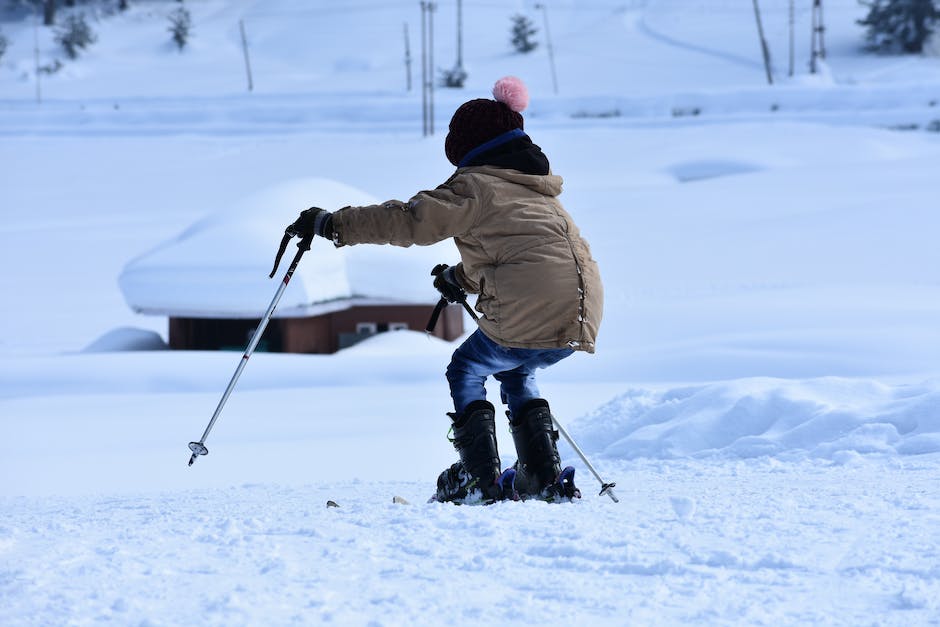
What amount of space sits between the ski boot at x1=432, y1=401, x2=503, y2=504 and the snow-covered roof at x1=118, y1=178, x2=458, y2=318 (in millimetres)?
7897

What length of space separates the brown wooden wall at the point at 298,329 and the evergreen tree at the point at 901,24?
36572 millimetres

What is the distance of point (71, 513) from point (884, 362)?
20.7 feet

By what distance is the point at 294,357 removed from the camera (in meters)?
11.1

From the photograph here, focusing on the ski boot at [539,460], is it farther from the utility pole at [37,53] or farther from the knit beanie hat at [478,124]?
the utility pole at [37,53]

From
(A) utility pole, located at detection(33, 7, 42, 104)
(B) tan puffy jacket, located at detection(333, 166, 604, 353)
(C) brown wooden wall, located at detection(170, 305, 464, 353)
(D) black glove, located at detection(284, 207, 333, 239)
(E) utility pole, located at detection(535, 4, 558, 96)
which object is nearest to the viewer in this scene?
(B) tan puffy jacket, located at detection(333, 166, 604, 353)

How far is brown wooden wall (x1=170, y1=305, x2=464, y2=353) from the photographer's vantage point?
41.9 feet

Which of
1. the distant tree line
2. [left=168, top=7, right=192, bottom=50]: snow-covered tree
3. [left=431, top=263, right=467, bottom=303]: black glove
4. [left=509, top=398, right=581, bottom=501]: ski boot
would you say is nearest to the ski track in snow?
[left=509, top=398, right=581, bottom=501]: ski boot

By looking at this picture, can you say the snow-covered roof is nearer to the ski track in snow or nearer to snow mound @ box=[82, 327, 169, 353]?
snow mound @ box=[82, 327, 169, 353]

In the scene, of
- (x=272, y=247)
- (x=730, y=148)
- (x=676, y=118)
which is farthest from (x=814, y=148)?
(x=272, y=247)

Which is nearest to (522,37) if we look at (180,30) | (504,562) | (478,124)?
(180,30)

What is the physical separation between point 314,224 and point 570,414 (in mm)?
4313

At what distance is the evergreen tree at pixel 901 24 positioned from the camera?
1734 inches

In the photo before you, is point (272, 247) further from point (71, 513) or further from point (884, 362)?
point (71, 513)

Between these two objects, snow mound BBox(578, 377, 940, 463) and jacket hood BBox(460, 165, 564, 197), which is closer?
jacket hood BBox(460, 165, 564, 197)
